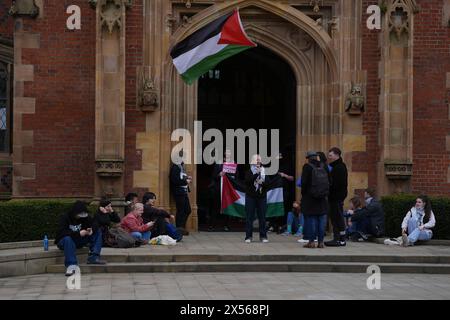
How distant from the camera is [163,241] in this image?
54.2ft

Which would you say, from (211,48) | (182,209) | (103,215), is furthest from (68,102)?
(103,215)

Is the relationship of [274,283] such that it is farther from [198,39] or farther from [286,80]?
[286,80]

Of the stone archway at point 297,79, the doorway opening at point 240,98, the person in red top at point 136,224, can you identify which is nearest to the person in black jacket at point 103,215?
the person in red top at point 136,224

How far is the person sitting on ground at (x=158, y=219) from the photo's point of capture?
16562 millimetres

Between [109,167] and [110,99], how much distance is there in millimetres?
1369

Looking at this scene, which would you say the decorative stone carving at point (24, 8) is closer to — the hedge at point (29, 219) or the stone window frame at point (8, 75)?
the stone window frame at point (8, 75)

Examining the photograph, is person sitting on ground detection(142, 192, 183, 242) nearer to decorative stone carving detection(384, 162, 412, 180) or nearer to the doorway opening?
decorative stone carving detection(384, 162, 412, 180)

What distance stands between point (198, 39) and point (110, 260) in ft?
17.0

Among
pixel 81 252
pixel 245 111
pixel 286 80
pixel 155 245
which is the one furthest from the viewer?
pixel 245 111

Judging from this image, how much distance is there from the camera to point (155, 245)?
1642cm

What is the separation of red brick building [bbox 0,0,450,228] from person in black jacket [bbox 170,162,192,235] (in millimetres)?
550

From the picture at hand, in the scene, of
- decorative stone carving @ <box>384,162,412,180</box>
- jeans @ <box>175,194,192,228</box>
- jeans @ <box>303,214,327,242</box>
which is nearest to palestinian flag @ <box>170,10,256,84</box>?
jeans @ <box>175,194,192,228</box>

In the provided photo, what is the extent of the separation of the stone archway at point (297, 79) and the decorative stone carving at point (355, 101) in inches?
15.6
